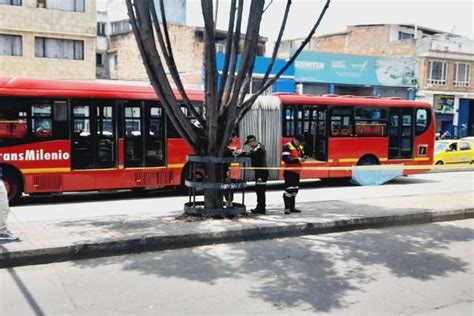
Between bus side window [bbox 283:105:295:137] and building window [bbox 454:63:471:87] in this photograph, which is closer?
bus side window [bbox 283:105:295:137]

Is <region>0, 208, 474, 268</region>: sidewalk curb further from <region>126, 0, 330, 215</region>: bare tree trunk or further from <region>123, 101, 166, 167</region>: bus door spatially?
<region>123, 101, 166, 167</region>: bus door

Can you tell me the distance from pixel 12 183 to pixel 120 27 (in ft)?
92.9

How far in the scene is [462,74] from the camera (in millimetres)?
40000

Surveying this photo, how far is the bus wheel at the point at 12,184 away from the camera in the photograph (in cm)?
1116

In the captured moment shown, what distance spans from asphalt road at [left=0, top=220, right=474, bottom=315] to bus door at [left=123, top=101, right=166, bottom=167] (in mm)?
5865

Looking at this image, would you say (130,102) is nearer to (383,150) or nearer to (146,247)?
(146,247)

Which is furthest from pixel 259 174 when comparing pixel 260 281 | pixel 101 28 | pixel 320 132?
pixel 101 28

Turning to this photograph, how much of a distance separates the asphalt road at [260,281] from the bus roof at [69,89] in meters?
6.31

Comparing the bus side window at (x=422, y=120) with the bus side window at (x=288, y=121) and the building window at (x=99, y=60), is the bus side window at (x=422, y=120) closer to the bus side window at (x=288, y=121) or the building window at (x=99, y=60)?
the bus side window at (x=288, y=121)

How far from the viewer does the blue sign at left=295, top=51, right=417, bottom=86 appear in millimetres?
33125

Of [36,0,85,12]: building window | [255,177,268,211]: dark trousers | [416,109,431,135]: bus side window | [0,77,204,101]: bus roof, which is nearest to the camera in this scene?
[255,177,268,211]: dark trousers

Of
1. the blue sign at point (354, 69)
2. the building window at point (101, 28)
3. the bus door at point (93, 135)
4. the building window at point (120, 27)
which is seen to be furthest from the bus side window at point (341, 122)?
the building window at point (101, 28)

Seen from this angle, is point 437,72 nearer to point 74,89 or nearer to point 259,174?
point 74,89

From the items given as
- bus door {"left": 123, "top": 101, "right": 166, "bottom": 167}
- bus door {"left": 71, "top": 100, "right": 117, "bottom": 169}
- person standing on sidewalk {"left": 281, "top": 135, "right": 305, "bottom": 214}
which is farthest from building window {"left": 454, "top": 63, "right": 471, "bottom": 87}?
person standing on sidewalk {"left": 281, "top": 135, "right": 305, "bottom": 214}
